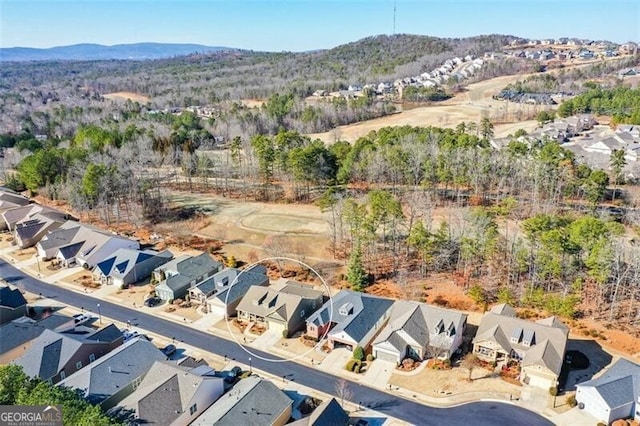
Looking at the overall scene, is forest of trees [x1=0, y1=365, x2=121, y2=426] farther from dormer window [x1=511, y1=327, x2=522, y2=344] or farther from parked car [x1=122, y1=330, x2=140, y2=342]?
dormer window [x1=511, y1=327, x2=522, y2=344]

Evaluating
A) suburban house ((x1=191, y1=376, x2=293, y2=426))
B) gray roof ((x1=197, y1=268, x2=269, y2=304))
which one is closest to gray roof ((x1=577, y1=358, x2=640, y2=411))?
suburban house ((x1=191, y1=376, x2=293, y2=426))

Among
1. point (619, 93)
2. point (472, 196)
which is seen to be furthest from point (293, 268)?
point (619, 93)

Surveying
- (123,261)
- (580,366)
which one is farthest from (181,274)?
(580,366)

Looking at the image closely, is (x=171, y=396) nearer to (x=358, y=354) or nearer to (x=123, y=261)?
(x=358, y=354)

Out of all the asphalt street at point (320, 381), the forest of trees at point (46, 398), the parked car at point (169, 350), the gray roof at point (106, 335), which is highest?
the forest of trees at point (46, 398)

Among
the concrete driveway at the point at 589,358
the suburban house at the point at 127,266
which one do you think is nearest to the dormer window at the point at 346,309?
the concrete driveway at the point at 589,358

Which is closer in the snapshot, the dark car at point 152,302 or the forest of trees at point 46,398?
the forest of trees at point 46,398

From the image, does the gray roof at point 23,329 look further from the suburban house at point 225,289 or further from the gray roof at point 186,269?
the suburban house at point 225,289
